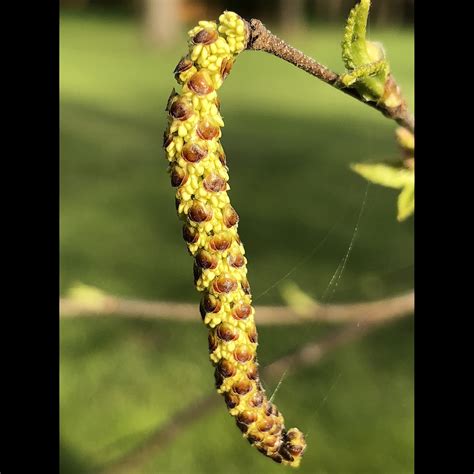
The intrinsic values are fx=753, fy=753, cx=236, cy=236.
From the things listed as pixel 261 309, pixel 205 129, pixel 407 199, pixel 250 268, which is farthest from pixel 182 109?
pixel 250 268

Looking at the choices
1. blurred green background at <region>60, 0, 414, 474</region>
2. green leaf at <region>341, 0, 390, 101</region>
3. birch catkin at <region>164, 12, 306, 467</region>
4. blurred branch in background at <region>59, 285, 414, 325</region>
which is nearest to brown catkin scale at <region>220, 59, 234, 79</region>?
birch catkin at <region>164, 12, 306, 467</region>

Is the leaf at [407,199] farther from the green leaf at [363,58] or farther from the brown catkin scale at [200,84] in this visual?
the brown catkin scale at [200,84]

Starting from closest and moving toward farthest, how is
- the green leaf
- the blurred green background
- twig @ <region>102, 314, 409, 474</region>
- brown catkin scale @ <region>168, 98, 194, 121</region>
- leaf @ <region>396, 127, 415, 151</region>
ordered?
brown catkin scale @ <region>168, 98, 194, 121</region> → the green leaf → leaf @ <region>396, 127, 415, 151</region> → twig @ <region>102, 314, 409, 474</region> → the blurred green background

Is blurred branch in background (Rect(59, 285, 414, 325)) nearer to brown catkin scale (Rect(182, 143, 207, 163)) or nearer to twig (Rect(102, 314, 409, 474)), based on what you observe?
twig (Rect(102, 314, 409, 474))

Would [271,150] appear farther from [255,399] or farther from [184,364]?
[255,399]

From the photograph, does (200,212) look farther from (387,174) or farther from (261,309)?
(261,309)

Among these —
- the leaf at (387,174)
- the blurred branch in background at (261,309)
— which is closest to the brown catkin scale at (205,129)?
the leaf at (387,174)
